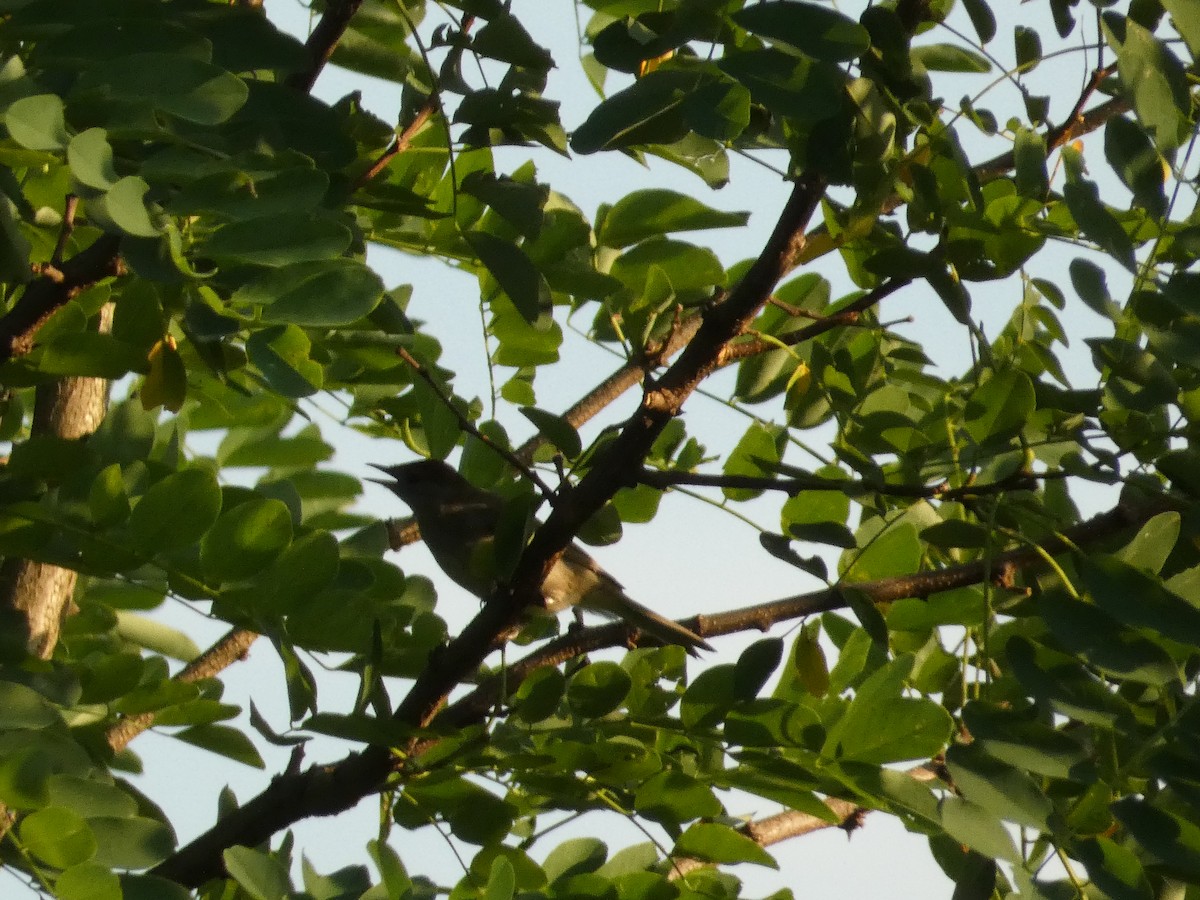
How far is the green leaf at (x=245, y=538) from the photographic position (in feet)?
6.78

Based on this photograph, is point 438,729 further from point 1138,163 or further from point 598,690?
point 1138,163

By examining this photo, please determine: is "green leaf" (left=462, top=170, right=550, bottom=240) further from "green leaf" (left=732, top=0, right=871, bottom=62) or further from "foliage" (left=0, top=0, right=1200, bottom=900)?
"green leaf" (left=732, top=0, right=871, bottom=62)

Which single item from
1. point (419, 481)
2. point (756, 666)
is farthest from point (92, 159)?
point (419, 481)

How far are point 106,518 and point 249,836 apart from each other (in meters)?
0.60

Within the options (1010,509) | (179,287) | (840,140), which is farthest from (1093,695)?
(179,287)

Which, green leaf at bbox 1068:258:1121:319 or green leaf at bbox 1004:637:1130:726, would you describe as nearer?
green leaf at bbox 1004:637:1130:726

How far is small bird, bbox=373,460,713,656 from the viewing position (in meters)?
4.45

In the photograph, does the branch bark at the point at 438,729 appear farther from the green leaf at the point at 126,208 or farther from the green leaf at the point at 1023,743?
the green leaf at the point at 126,208

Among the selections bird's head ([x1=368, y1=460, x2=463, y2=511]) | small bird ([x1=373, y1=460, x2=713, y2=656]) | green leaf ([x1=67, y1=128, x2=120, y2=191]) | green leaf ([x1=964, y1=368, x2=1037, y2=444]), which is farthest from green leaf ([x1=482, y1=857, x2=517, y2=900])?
bird's head ([x1=368, y1=460, x2=463, y2=511])

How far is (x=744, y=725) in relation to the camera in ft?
7.08

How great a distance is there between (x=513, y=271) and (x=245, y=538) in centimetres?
58

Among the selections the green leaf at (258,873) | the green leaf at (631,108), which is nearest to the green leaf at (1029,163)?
the green leaf at (631,108)

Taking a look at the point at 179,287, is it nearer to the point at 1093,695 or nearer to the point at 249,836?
the point at 249,836

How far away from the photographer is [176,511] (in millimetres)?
2045
